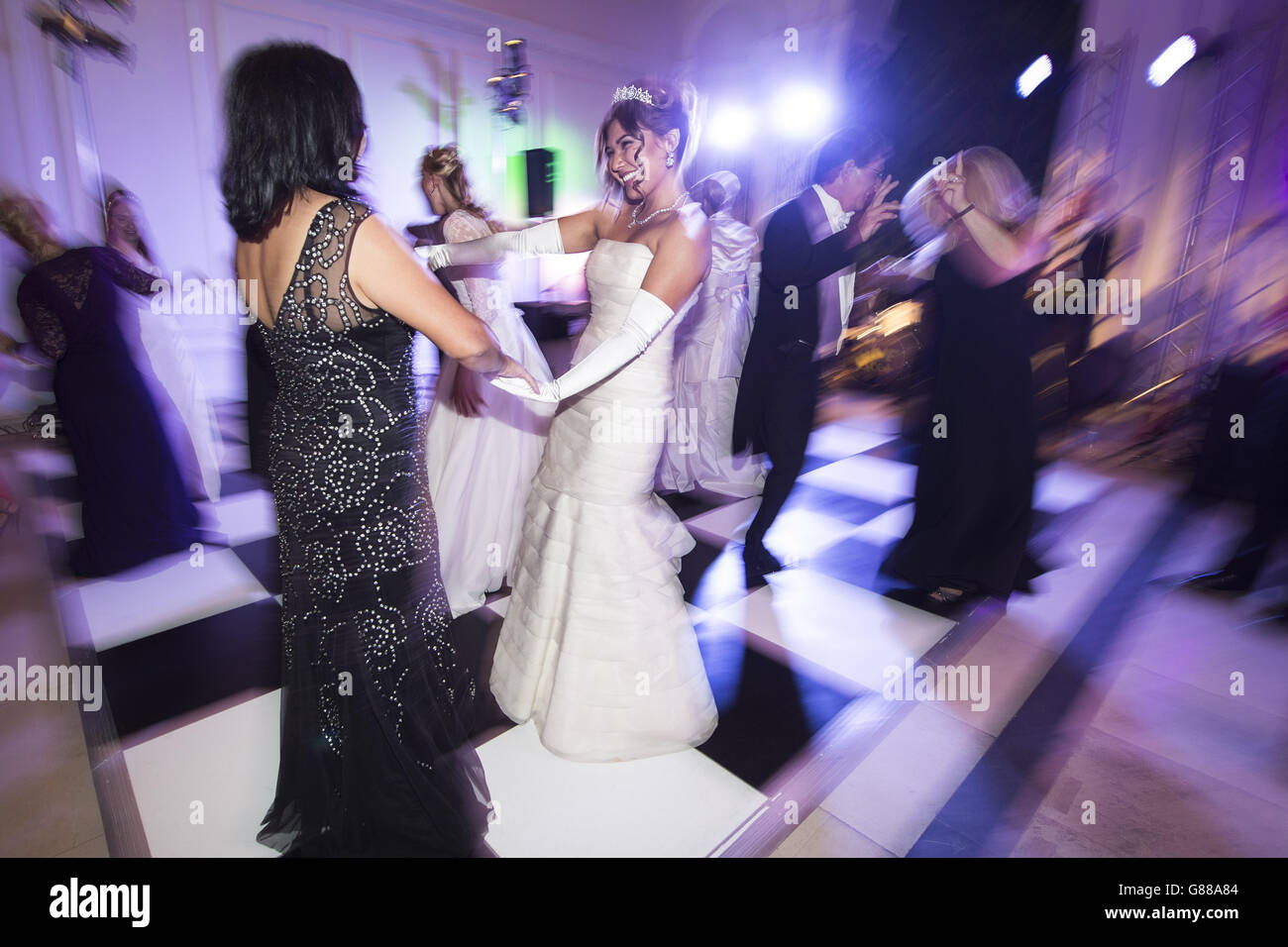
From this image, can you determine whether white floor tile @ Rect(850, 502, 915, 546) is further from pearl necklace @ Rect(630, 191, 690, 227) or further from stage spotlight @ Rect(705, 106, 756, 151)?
stage spotlight @ Rect(705, 106, 756, 151)

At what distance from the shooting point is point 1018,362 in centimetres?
227

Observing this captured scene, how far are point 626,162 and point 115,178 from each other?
16.8 ft

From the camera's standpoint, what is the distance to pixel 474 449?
229 centimetres

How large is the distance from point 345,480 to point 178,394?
8.58 feet

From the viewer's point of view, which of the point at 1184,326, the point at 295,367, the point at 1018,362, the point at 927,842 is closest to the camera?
the point at 295,367

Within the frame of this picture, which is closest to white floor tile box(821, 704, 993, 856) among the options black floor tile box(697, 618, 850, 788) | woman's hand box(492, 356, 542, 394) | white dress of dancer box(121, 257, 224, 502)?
black floor tile box(697, 618, 850, 788)

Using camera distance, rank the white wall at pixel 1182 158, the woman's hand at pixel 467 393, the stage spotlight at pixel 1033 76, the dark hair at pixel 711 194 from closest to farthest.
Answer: the woman's hand at pixel 467 393 → the dark hair at pixel 711 194 → the white wall at pixel 1182 158 → the stage spotlight at pixel 1033 76

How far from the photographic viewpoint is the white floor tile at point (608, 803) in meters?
1.40

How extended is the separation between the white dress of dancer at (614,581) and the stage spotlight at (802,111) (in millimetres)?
6526

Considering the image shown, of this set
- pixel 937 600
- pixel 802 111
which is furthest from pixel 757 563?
pixel 802 111

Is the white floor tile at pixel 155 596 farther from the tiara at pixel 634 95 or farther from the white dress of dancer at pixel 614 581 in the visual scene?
the tiara at pixel 634 95

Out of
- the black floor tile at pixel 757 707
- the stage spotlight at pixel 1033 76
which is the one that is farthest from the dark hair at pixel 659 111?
the stage spotlight at pixel 1033 76
